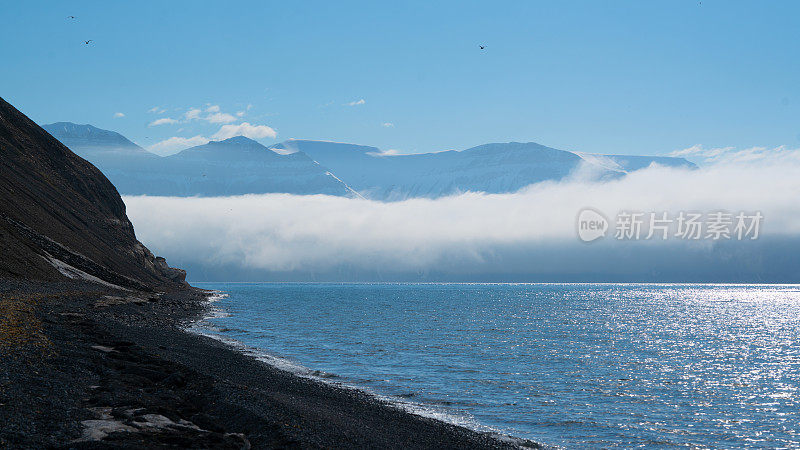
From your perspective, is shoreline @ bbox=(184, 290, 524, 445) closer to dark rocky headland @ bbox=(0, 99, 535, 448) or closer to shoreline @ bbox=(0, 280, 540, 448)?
shoreline @ bbox=(0, 280, 540, 448)

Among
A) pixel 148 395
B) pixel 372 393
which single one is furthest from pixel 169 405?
pixel 372 393

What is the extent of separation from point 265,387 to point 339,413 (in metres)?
6.08

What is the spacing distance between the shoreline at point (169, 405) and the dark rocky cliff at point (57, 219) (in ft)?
138

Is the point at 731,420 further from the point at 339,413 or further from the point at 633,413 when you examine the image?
the point at 339,413

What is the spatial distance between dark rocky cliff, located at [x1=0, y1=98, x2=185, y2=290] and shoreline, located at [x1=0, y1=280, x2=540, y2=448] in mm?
42068

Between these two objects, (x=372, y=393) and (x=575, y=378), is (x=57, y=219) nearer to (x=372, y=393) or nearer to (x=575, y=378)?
(x=372, y=393)

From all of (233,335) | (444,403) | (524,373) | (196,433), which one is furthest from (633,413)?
(233,335)

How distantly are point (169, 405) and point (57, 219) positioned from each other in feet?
304

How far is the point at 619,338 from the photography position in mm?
72750

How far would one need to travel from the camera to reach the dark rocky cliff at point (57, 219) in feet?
246

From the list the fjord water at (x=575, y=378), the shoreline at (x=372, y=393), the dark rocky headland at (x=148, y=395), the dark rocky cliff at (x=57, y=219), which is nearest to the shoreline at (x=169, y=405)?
the dark rocky headland at (x=148, y=395)

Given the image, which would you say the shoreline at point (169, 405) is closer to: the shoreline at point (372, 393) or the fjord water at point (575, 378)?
the shoreline at point (372, 393)

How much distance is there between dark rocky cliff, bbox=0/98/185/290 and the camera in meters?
74.9

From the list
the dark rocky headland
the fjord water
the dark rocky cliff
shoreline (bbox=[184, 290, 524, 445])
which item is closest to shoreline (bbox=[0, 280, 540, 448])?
the dark rocky headland
